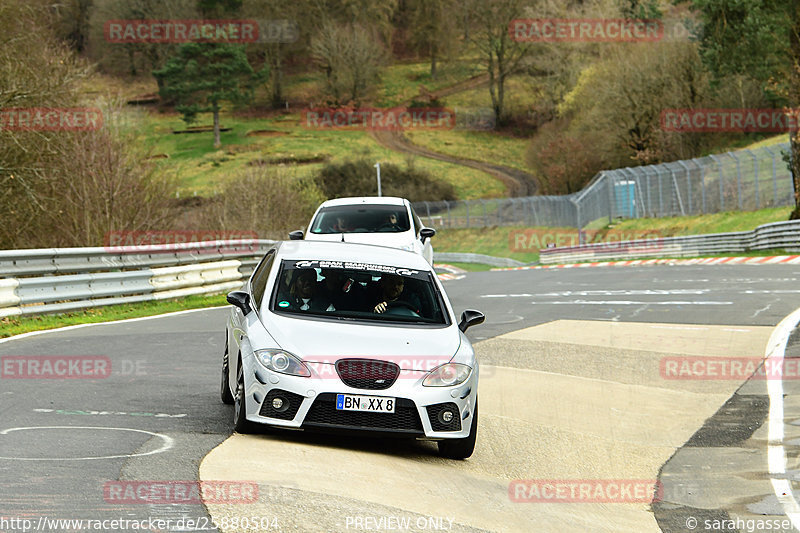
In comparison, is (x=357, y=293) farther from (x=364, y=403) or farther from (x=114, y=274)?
(x=114, y=274)

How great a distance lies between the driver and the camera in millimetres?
8461

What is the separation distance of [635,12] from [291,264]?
280 ft

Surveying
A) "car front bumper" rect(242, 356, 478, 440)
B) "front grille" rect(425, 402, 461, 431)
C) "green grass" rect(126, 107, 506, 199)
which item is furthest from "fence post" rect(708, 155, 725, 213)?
"green grass" rect(126, 107, 506, 199)

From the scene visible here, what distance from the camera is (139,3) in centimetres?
12031

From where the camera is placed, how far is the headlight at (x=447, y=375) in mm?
7527

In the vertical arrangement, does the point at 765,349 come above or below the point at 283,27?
below

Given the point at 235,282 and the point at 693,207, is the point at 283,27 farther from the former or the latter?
the point at 235,282

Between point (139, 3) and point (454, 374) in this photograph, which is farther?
point (139, 3)

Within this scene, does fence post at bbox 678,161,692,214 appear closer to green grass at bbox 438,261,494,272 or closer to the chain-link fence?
the chain-link fence

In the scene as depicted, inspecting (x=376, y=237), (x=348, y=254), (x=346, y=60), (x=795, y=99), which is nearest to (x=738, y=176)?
(x=795, y=99)

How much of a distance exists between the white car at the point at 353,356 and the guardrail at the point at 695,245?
27611mm

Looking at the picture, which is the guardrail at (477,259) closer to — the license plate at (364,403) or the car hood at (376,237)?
the car hood at (376,237)

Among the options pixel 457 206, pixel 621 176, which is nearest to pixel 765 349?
pixel 621 176

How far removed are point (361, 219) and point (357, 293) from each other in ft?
30.5
